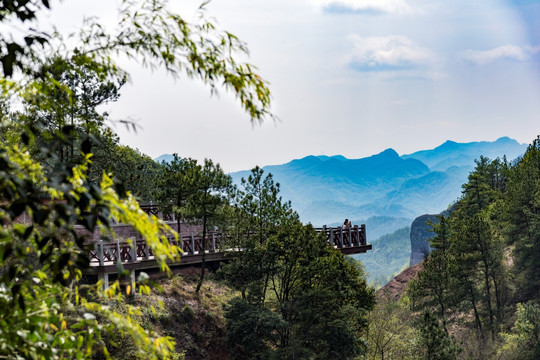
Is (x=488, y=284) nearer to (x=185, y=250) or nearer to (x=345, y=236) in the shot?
(x=345, y=236)

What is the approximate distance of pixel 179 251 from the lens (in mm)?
5062

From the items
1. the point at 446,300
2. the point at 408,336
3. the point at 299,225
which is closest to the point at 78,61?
the point at 299,225

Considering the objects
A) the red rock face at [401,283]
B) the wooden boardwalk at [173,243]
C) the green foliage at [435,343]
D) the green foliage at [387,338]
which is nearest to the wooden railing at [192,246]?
the wooden boardwalk at [173,243]

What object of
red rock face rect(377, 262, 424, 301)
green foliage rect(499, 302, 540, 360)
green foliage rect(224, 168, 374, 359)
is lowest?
green foliage rect(499, 302, 540, 360)

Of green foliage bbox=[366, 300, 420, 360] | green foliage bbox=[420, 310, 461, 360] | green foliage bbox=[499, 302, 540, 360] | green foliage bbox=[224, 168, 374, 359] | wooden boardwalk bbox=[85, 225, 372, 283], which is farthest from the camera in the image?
green foliage bbox=[499, 302, 540, 360]

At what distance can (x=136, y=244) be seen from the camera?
84.2 ft

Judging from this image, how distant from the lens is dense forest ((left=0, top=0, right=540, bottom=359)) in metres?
3.17

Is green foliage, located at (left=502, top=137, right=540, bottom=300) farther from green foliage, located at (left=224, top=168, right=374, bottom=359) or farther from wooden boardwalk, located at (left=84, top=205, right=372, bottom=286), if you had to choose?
green foliage, located at (left=224, top=168, right=374, bottom=359)

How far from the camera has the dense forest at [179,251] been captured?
3.17m

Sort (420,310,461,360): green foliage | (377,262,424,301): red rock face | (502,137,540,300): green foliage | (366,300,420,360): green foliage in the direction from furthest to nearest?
(377,262,424,301): red rock face, (502,137,540,300): green foliage, (366,300,420,360): green foliage, (420,310,461,360): green foliage

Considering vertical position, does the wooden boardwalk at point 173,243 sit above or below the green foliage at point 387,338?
above

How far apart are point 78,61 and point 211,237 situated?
25.0 meters

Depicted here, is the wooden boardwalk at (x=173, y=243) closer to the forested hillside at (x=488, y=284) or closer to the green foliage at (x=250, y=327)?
the green foliage at (x=250, y=327)

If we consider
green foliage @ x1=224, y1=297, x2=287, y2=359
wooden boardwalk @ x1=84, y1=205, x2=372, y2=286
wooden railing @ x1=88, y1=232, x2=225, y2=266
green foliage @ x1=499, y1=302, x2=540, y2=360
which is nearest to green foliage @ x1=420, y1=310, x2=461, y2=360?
wooden boardwalk @ x1=84, y1=205, x2=372, y2=286
